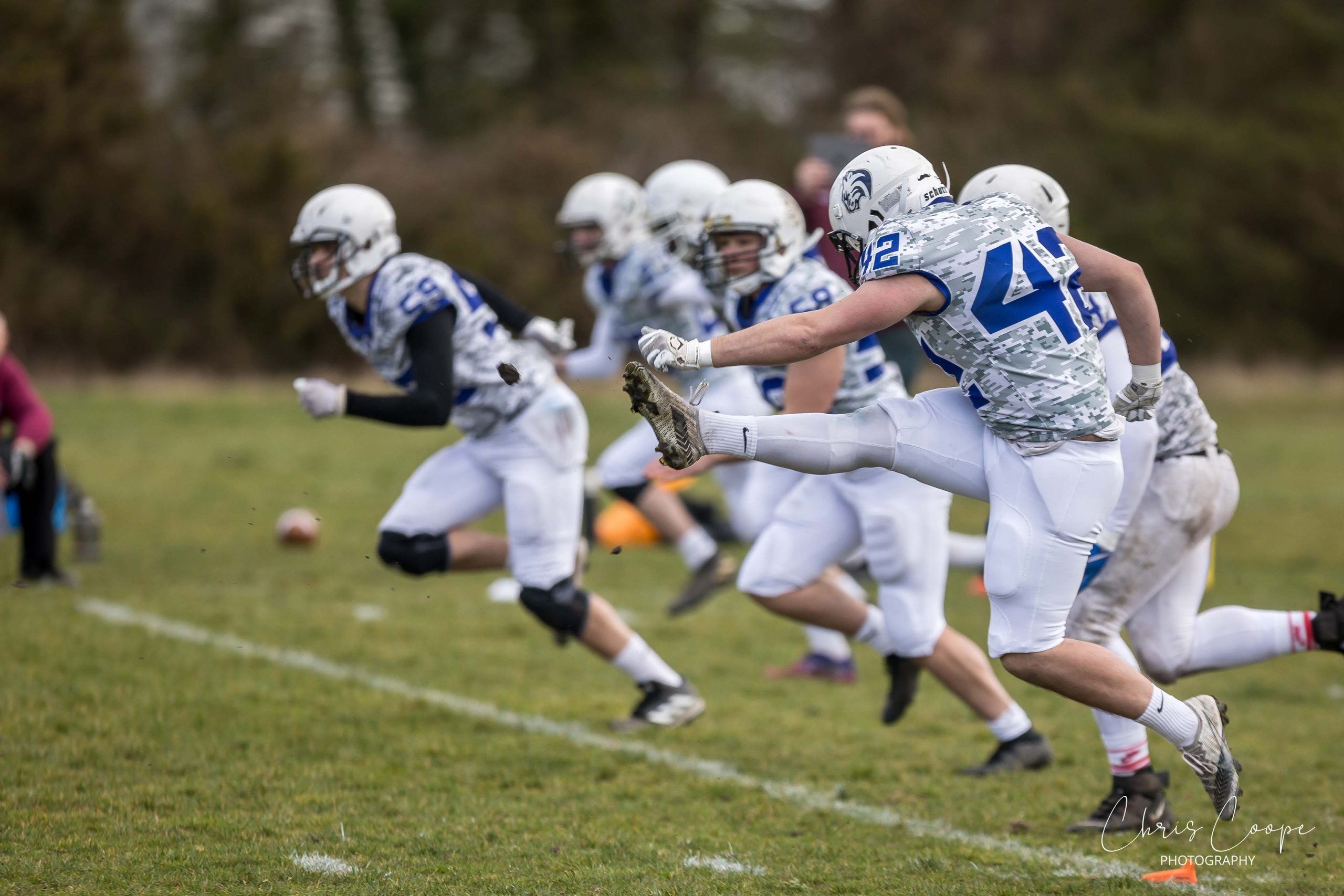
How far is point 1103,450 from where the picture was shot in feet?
12.5

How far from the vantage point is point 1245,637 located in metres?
4.52

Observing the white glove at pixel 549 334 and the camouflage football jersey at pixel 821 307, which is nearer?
the camouflage football jersey at pixel 821 307

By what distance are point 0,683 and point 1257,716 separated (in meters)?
4.84

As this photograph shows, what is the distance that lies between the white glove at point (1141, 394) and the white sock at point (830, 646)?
2.67 metres

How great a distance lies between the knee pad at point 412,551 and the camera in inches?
214

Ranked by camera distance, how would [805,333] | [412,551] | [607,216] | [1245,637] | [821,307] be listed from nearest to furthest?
[805,333] < [1245,637] < [821,307] < [412,551] < [607,216]

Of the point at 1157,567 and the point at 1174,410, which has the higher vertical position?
the point at 1174,410

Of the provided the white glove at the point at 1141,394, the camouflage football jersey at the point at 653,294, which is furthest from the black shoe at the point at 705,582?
the white glove at the point at 1141,394

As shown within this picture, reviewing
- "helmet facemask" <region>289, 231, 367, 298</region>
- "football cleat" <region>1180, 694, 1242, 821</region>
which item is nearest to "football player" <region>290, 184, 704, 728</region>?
"helmet facemask" <region>289, 231, 367, 298</region>

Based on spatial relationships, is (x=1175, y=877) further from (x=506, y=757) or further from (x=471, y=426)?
(x=471, y=426)

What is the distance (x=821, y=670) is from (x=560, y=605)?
5.69 ft

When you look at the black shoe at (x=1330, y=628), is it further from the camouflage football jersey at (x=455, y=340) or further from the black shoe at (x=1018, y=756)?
the camouflage football jersey at (x=455, y=340)

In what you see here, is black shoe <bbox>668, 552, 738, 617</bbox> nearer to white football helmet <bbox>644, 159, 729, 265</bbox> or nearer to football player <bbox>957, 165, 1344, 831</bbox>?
white football helmet <bbox>644, 159, 729, 265</bbox>

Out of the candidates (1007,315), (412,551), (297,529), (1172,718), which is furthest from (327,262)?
(297,529)
